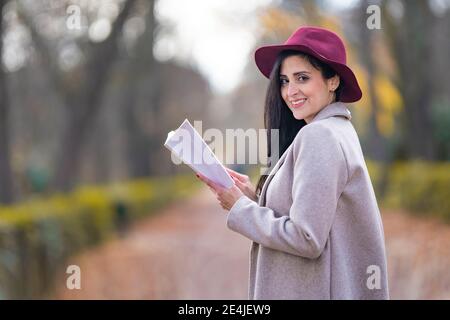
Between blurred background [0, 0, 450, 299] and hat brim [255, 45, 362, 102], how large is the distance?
308 cm

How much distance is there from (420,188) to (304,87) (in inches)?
469

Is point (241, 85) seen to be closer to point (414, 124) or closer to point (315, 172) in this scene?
point (414, 124)

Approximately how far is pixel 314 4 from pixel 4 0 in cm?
787

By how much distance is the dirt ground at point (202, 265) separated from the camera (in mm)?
8844

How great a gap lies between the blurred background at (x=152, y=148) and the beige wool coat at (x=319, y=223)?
135 inches

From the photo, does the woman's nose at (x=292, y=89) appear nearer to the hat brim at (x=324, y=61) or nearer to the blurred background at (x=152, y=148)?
the hat brim at (x=324, y=61)

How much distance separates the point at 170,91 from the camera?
2841 cm

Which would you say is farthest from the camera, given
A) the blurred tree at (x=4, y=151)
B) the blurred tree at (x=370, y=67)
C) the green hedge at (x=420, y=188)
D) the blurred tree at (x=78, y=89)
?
the blurred tree at (x=370, y=67)

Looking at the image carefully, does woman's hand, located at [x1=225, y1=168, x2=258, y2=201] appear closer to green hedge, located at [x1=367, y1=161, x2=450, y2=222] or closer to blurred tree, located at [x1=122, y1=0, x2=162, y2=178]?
green hedge, located at [x1=367, y1=161, x2=450, y2=222]

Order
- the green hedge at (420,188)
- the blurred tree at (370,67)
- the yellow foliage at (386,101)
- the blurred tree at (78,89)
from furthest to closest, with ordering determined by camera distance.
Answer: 1. the yellow foliage at (386,101)
2. the blurred tree at (370,67)
3. the green hedge at (420,188)
4. the blurred tree at (78,89)

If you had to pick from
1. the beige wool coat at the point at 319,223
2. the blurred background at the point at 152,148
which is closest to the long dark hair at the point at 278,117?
the beige wool coat at the point at 319,223

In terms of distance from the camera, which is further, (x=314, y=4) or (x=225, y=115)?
(x=225, y=115)

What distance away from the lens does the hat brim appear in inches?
104
